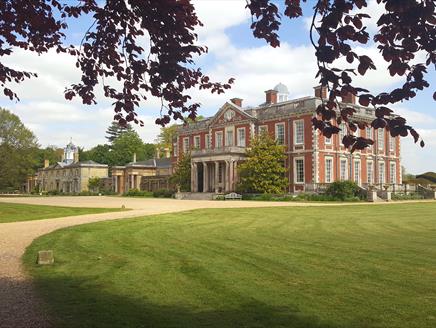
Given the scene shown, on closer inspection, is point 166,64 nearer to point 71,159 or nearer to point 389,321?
point 389,321

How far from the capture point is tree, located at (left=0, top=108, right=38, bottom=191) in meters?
66.6

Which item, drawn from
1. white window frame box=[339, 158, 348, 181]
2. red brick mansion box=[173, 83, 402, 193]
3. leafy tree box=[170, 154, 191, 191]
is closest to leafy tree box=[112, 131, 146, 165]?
red brick mansion box=[173, 83, 402, 193]

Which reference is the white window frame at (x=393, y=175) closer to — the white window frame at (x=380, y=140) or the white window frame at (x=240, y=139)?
the white window frame at (x=380, y=140)

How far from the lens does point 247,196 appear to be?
39.8m

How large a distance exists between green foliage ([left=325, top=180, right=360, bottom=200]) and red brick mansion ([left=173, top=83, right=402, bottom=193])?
3225 mm

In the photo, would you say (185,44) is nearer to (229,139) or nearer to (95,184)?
(229,139)

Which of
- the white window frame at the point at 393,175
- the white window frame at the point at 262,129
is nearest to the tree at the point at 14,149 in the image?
the white window frame at the point at 262,129

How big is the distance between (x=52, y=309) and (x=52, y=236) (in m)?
7.48

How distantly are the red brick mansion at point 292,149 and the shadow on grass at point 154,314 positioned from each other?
105ft

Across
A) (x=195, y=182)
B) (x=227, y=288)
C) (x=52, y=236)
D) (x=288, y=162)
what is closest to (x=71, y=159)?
(x=195, y=182)

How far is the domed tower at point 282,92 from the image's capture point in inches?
2137

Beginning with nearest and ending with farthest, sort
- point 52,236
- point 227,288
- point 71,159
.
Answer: point 227,288, point 52,236, point 71,159

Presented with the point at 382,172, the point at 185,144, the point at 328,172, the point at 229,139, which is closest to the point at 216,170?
the point at 229,139

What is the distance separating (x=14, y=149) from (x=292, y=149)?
147 ft
